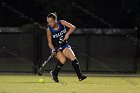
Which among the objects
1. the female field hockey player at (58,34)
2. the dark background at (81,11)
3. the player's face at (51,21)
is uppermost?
the player's face at (51,21)

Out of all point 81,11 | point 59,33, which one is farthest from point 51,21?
point 81,11

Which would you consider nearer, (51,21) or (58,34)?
(51,21)

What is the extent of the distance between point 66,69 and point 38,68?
3.86 ft

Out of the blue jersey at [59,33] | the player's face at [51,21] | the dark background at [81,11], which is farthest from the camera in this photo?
the dark background at [81,11]

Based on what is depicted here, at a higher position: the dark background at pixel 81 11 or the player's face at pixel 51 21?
the player's face at pixel 51 21

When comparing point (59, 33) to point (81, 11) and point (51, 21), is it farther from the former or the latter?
point (81, 11)

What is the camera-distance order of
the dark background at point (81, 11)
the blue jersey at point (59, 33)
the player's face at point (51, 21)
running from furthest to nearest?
the dark background at point (81, 11), the blue jersey at point (59, 33), the player's face at point (51, 21)

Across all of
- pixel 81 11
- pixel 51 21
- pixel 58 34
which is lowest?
pixel 81 11

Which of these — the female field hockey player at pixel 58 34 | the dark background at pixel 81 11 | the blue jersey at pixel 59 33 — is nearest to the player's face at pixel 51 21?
the female field hockey player at pixel 58 34

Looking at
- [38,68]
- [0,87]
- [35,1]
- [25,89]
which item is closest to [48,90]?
[25,89]

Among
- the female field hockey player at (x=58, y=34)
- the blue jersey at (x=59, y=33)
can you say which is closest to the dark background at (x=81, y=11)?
the female field hockey player at (x=58, y=34)

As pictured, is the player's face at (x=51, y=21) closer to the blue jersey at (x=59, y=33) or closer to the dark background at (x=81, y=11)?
the blue jersey at (x=59, y=33)

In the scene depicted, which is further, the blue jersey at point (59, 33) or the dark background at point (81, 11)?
the dark background at point (81, 11)

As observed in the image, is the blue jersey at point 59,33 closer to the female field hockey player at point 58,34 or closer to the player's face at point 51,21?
the female field hockey player at point 58,34
